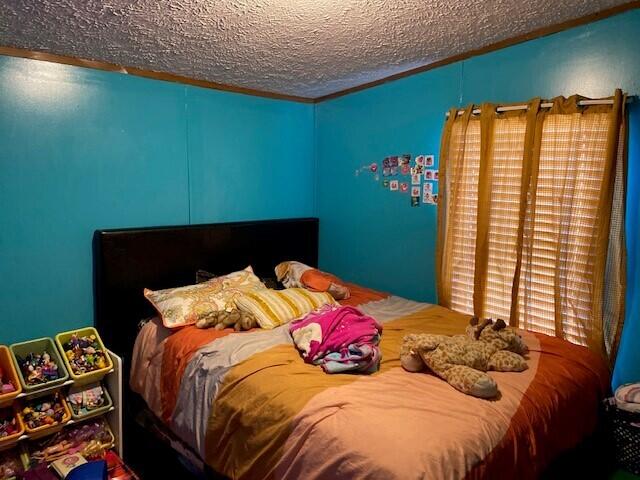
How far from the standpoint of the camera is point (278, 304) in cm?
248

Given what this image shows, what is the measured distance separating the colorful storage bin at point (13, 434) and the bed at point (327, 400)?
588 mm

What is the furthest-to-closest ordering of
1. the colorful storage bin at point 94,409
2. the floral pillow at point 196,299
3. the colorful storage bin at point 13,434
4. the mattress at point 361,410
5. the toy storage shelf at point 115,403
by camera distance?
1. the floral pillow at point 196,299
2. the toy storage shelf at point 115,403
3. the colorful storage bin at point 94,409
4. the colorful storage bin at point 13,434
5. the mattress at point 361,410

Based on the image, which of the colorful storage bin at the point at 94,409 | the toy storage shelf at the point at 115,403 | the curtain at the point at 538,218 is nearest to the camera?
the curtain at the point at 538,218

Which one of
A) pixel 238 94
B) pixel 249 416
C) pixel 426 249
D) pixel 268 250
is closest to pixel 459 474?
pixel 249 416

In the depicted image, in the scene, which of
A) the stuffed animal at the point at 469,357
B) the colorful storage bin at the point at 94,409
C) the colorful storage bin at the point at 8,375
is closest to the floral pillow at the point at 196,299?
the colorful storage bin at the point at 94,409

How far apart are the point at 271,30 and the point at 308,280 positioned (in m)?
1.64

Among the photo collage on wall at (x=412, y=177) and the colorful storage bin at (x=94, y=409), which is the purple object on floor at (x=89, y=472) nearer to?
the colorful storage bin at (x=94, y=409)

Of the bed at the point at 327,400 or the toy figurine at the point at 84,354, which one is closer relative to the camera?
the bed at the point at 327,400

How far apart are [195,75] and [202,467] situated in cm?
236

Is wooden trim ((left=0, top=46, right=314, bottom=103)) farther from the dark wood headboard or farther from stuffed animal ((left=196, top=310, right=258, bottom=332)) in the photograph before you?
stuffed animal ((left=196, top=310, right=258, bottom=332))

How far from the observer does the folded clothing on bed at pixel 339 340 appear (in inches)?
69.9

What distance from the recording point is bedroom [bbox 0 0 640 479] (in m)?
1.77

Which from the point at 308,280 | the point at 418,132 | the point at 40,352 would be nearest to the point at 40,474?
the point at 40,352

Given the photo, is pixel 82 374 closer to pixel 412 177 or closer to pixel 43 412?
pixel 43 412
